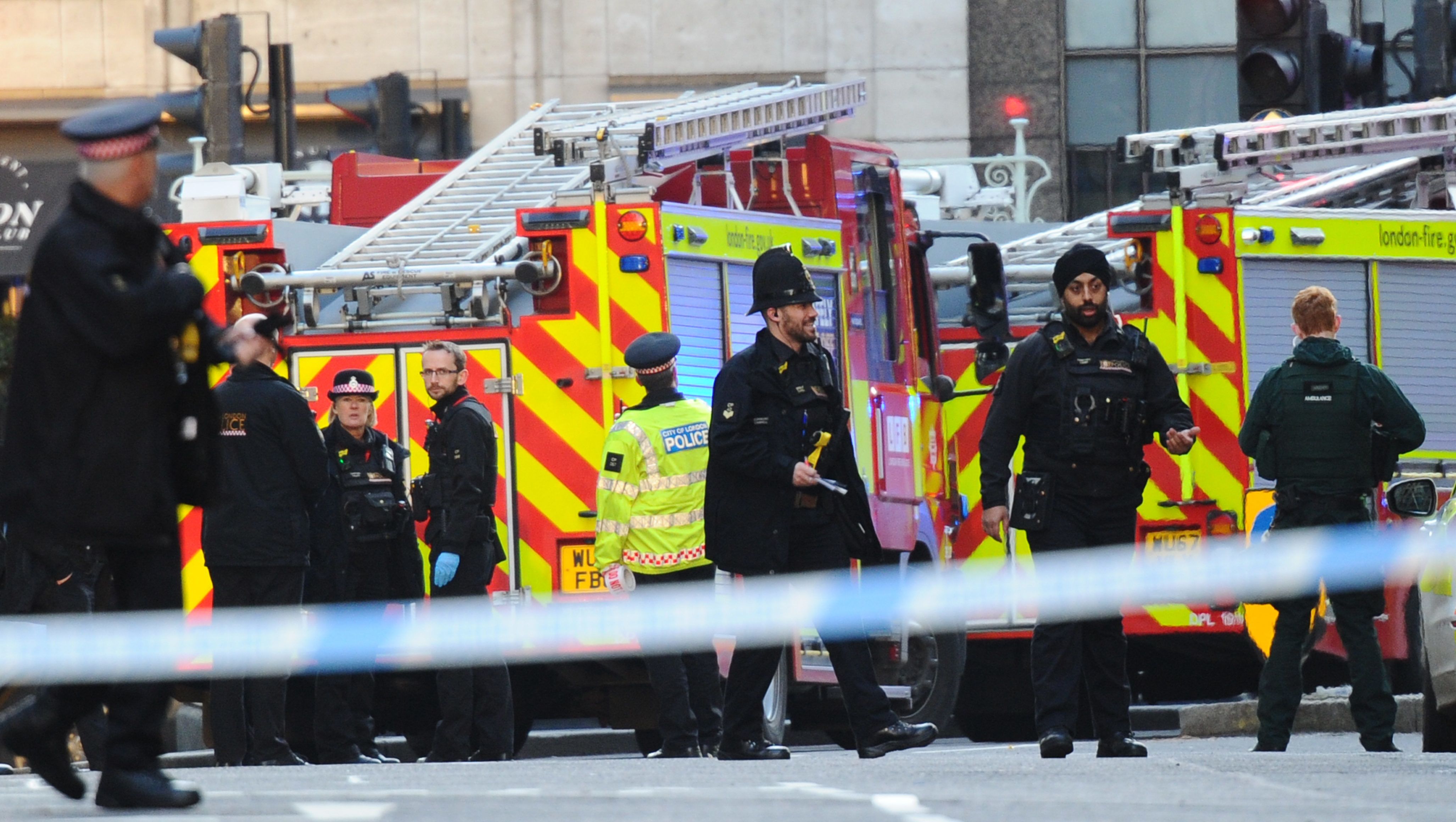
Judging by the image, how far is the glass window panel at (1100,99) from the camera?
2664 centimetres

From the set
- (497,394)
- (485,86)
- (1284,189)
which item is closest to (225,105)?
(497,394)

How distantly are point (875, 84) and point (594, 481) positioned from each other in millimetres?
15153

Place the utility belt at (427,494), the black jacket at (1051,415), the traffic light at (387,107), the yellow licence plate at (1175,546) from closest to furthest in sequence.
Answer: the black jacket at (1051,415)
the utility belt at (427,494)
the yellow licence plate at (1175,546)
the traffic light at (387,107)

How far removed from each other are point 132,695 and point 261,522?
4042 mm

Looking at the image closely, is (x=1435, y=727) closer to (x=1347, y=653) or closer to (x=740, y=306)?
(x=1347, y=653)

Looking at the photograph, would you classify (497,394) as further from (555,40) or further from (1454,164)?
(555,40)

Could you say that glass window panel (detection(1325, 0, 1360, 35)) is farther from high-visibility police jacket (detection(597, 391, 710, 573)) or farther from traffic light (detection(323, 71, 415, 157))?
A: high-visibility police jacket (detection(597, 391, 710, 573))

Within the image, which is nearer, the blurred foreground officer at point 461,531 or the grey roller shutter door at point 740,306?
the blurred foreground officer at point 461,531

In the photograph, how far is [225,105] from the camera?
14219 millimetres

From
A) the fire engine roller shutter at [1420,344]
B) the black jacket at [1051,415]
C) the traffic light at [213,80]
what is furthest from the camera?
the traffic light at [213,80]

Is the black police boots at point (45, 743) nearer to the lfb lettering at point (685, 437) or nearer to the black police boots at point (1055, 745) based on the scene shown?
the black police boots at point (1055, 745)

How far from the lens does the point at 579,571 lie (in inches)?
442

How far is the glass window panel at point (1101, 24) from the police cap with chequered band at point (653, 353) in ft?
54.6

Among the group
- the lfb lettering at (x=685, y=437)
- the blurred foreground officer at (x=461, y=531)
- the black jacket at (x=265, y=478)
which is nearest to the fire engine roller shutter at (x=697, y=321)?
the lfb lettering at (x=685, y=437)
